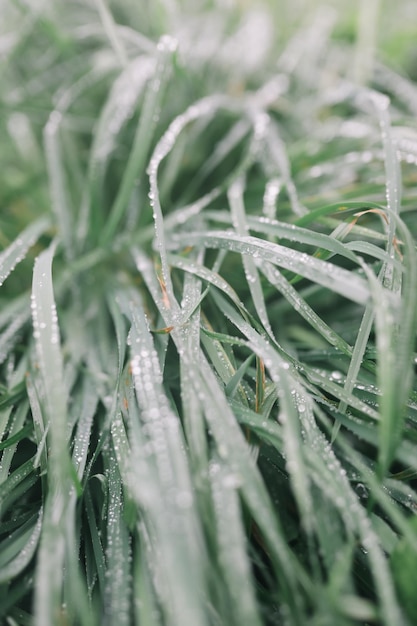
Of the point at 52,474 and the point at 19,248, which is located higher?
the point at 19,248

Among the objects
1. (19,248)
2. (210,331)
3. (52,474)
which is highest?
(19,248)

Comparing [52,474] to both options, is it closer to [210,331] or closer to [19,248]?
[210,331]

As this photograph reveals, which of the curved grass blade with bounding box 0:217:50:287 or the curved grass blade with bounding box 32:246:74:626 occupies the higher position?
the curved grass blade with bounding box 0:217:50:287

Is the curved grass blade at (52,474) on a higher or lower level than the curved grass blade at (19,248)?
lower

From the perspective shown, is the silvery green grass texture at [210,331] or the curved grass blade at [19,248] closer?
the silvery green grass texture at [210,331]

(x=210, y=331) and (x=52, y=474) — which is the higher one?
(x=210, y=331)

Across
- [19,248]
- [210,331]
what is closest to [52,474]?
[210,331]

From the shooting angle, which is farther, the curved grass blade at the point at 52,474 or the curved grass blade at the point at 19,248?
the curved grass blade at the point at 19,248

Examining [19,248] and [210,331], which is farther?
[19,248]

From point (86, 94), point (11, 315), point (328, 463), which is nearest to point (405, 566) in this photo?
point (328, 463)
